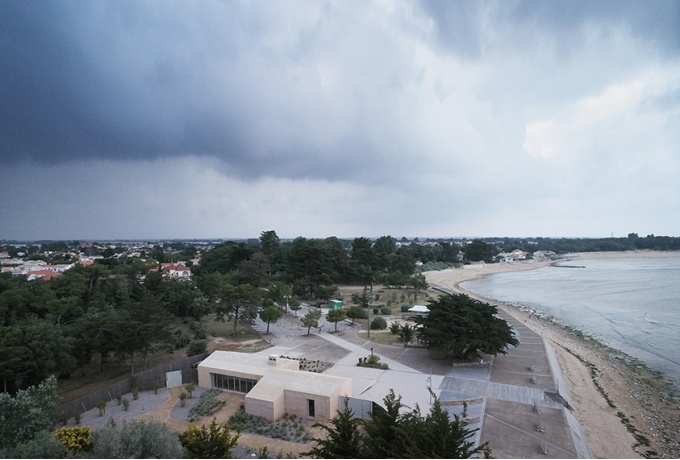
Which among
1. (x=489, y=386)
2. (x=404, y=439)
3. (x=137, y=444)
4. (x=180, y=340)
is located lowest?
(x=180, y=340)

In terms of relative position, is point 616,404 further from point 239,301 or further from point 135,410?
point 239,301

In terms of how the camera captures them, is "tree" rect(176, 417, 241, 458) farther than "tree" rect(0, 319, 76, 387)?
No

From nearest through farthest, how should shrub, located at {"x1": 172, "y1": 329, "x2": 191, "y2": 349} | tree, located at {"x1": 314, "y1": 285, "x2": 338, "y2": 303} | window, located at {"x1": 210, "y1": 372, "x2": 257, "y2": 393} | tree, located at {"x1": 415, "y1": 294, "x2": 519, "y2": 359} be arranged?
window, located at {"x1": 210, "y1": 372, "x2": 257, "y2": 393}, tree, located at {"x1": 415, "y1": 294, "x2": 519, "y2": 359}, shrub, located at {"x1": 172, "y1": 329, "x2": 191, "y2": 349}, tree, located at {"x1": 314, "y1": 285, "x2": 338, "y2": 303}

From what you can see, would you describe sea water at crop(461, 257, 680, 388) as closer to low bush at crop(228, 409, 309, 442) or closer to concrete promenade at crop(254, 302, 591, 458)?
concrete promenade at crop(254, 302, 591, 458)

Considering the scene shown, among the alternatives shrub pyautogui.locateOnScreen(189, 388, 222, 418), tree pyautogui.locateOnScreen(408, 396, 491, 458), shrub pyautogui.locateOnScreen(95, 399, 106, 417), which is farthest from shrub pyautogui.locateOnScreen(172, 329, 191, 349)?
tree pyautogui.locateOnScreen(408, 396, 491, 458)

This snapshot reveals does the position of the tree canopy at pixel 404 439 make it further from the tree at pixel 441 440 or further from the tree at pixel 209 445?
the tree at pixel 209 445

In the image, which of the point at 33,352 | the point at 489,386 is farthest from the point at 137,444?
the point at 489,386
